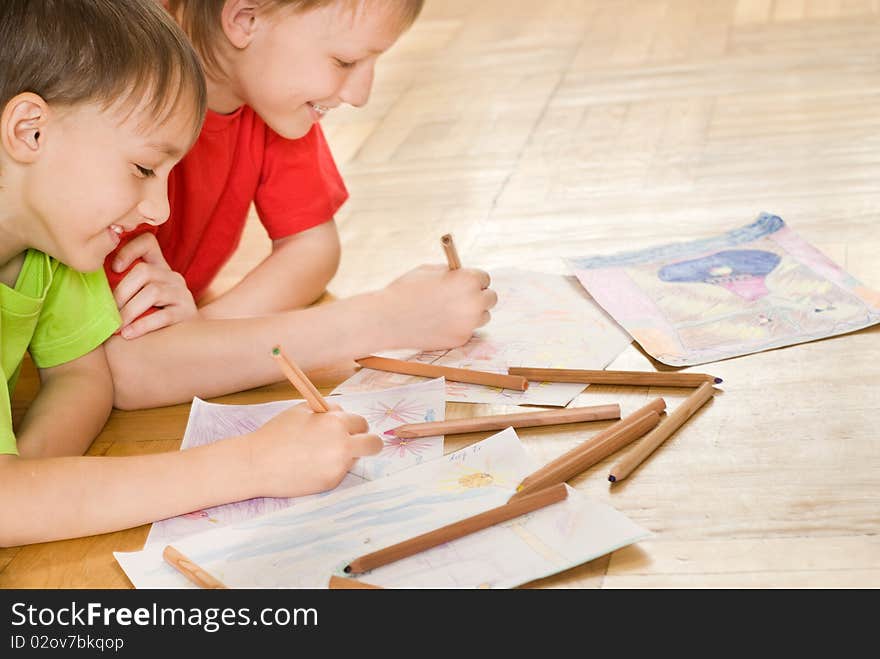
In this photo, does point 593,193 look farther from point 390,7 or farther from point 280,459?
point 280,459

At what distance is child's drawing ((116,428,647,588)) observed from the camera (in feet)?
2.50

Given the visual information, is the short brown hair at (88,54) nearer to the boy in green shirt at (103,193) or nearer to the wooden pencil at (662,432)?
the boy in green shirt at (103,193)

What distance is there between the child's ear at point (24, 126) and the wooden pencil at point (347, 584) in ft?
1.28

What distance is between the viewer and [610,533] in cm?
78

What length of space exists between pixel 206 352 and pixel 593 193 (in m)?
0.64

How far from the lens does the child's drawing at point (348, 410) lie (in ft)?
2.83

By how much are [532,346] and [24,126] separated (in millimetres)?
485

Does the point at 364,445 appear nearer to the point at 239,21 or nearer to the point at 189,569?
the point at 189,569

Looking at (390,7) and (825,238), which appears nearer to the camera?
(390,7)

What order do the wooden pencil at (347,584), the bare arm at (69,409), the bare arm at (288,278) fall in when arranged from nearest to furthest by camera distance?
the wooden pencil at (347,584) → the bare arm at (69,409) → the bare arm at (288,278)

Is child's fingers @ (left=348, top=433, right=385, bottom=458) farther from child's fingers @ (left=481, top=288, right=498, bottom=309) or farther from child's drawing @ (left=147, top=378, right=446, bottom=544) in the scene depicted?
child's fingers @ (left=481, top=288, right=498, bottom=309)

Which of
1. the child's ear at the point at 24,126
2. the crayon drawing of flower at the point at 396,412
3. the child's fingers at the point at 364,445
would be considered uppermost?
the child's ear at the point at 24,126

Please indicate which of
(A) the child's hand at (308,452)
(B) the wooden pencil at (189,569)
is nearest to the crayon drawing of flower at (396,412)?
(A) the child's hand at (308,452)

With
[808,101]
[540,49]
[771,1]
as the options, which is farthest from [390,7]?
[771,1]
